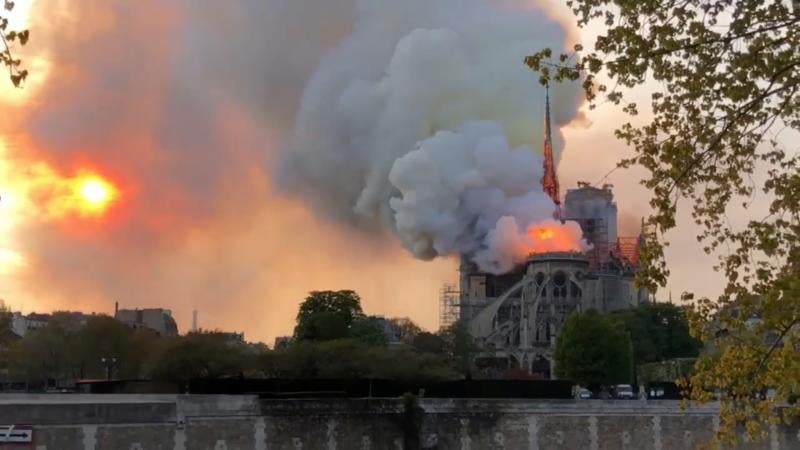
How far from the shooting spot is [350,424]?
34.9m

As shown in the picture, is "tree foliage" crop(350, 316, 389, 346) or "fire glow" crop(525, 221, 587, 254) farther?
"fire glow" crop(525, 221, 587, 254)

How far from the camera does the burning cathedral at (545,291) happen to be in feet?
348

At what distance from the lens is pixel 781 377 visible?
47.7ft

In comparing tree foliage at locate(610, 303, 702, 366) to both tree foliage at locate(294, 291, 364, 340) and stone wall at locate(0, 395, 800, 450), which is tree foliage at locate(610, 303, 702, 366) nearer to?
tree foliage at locate(294, 291, 364, 340)

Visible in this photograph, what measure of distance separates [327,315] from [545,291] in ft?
104

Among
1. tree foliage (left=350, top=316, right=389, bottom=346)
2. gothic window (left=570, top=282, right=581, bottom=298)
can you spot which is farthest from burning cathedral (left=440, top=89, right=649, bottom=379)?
tree foliage (left=350, top=316, right=389, bottom=346)

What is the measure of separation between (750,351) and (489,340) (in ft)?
315

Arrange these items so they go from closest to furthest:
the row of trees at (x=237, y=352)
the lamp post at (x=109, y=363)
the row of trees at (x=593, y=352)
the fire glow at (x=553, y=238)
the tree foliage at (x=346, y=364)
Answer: the tree foliage at (x=346, y=364), the row of trees at (x=237, y=352), the row of trees at (x=593, y=352), the lamp post at (x=109, y=363), the fire glow at (x=553, y=238)

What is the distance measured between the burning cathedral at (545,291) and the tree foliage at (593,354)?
24.1m

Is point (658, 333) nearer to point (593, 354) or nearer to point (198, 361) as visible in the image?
point (593, 354)

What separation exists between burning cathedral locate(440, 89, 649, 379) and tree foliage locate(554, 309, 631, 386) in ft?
79.1

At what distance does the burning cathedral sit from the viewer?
106000 millimetres

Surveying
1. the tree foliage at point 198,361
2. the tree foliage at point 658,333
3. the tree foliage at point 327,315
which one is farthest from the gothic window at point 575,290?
the tree foliage at point 198,361

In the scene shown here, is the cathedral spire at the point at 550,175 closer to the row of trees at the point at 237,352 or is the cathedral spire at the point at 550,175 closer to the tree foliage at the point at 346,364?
the row of trees at the point at 237,352
